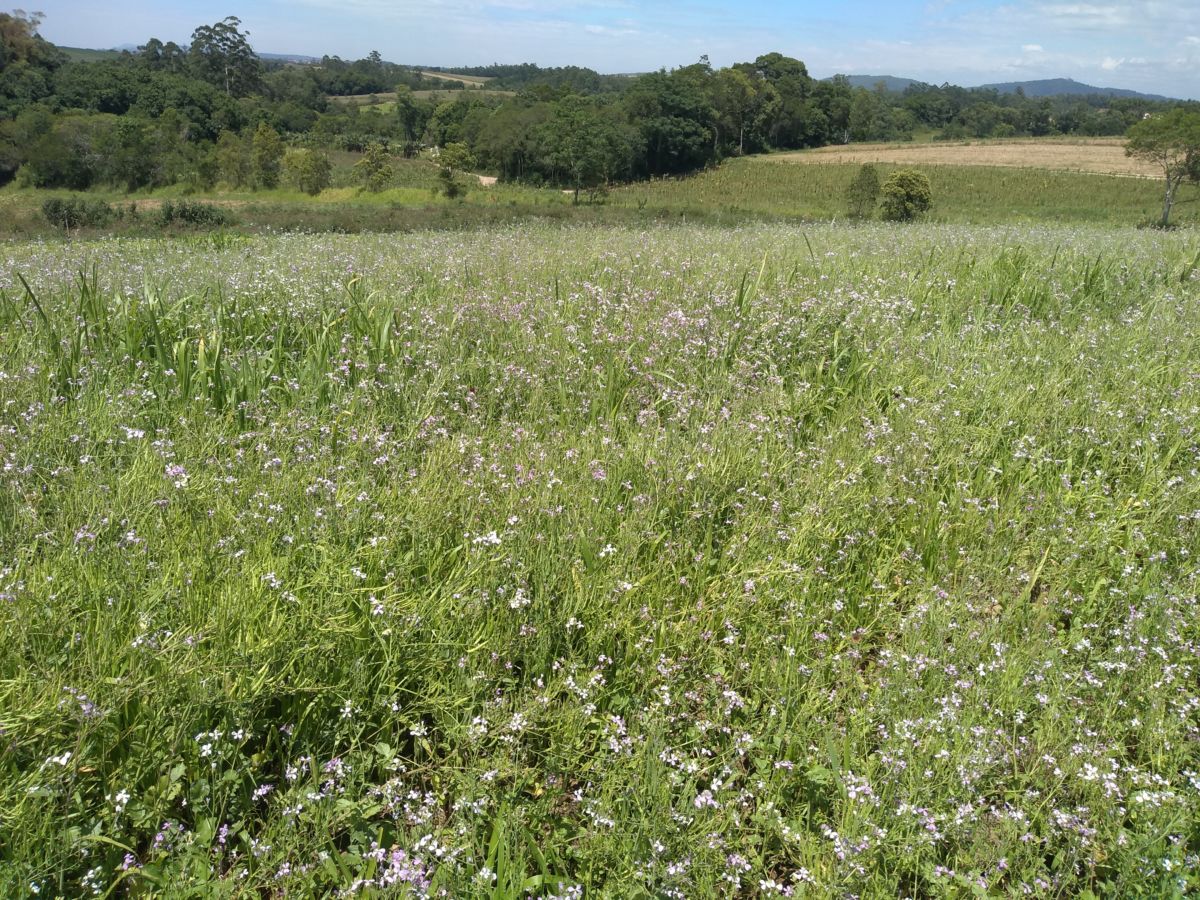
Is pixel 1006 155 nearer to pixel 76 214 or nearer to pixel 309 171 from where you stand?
pixel 309 171

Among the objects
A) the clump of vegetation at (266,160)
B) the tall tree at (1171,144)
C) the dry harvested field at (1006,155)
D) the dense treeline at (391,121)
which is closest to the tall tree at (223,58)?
the dense treeline at (391,121)

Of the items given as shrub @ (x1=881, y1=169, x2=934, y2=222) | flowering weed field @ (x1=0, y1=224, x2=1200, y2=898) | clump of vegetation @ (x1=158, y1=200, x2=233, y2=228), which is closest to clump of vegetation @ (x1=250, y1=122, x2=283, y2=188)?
clump of vegetation @ (x1=158, y1=200, x2=233, y2=228)

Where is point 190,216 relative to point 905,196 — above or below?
below

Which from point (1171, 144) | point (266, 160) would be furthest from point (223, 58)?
point (1171, 144)

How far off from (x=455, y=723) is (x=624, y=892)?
0.78 metres

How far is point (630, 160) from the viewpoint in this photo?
86875 mm

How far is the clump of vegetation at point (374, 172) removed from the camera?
234 feet

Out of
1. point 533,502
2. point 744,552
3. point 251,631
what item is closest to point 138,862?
point 251,631

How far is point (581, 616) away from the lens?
296 centimetres

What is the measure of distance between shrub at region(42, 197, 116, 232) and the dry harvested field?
271 feet

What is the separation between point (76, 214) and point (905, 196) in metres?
59.0

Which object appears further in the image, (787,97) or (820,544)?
(787,97)

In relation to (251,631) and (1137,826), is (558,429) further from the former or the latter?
(1137,826)

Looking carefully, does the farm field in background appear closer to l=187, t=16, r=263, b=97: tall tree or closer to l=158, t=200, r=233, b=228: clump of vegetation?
l=158, t=200, r=233, b=228: clump of vegetation
